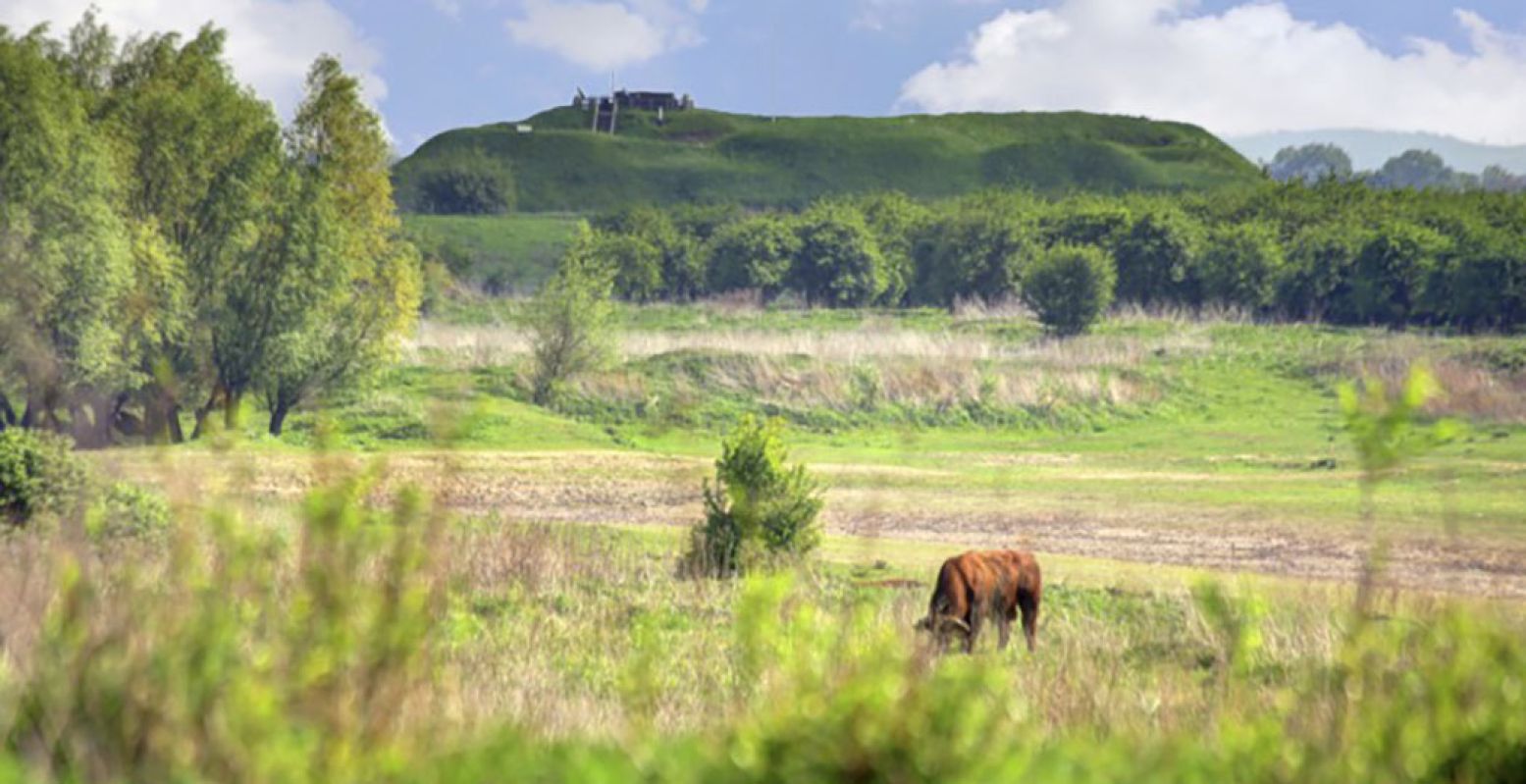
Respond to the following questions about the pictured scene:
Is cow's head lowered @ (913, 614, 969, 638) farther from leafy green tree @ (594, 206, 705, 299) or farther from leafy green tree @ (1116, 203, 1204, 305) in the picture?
leafy green tree @ (594, 206, 705, 299)

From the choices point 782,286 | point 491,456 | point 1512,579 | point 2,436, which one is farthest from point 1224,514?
point 782,286

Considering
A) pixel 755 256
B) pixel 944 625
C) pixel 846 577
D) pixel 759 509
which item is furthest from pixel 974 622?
pixel 755 256

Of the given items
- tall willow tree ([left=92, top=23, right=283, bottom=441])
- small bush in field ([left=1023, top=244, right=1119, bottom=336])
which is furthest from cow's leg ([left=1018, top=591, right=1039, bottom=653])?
small bush in field ([left=1023, top=244, right=1119, bottom=336])

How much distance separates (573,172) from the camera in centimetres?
11388

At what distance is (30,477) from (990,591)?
787 cm

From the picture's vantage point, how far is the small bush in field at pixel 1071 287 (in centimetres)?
4584

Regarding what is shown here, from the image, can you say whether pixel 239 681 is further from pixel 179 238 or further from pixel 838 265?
pixel 838 265

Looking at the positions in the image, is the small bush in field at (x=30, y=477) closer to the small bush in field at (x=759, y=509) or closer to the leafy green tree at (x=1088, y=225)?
the small bush in field at (x=759, y=509)

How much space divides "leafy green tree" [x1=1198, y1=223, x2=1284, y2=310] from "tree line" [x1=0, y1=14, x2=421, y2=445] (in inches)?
1112

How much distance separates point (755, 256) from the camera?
210 feet

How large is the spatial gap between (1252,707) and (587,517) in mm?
17012

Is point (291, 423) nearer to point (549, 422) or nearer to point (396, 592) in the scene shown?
point (549, 422)

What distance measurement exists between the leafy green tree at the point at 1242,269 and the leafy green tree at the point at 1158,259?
88 centimetres

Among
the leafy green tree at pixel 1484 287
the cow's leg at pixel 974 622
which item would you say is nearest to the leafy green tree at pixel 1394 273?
the leafy green tree at pixel 1484 287
